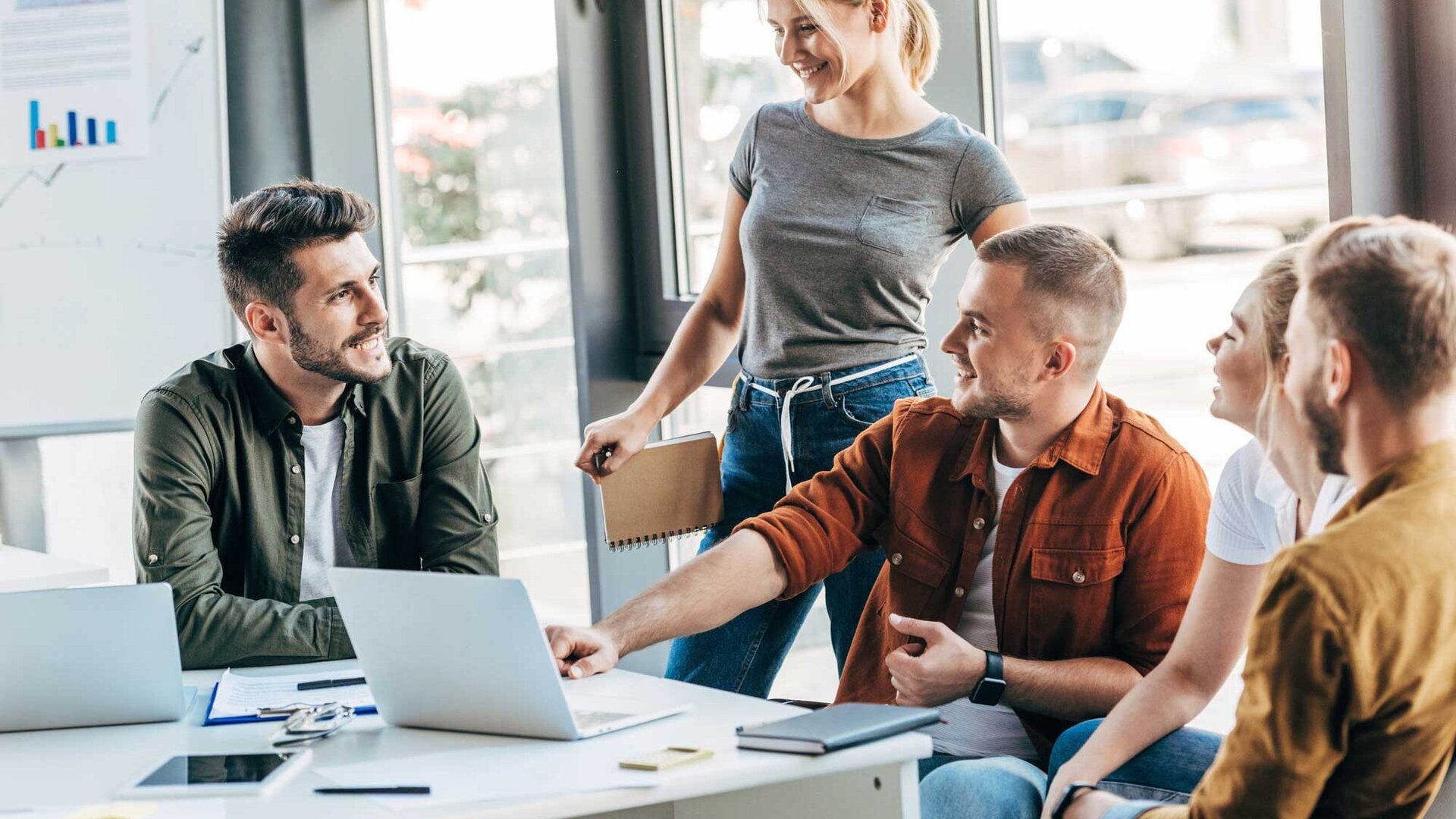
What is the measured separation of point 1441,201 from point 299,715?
1515 millimetres

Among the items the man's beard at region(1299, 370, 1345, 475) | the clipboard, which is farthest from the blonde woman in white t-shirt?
the clipboard

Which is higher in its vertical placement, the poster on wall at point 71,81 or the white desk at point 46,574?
the poster on wall at point 71,81

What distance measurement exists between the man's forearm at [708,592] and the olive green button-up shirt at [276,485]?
0.39 meters

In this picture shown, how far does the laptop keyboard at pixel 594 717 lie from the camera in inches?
59.7

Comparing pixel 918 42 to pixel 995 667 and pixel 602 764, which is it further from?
pixel 602 764

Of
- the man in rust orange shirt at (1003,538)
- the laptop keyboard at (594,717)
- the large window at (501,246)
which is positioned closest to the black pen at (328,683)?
the man in rust orange shirt at (1003,538)

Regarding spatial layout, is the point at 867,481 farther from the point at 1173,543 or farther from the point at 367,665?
the point at 367,665

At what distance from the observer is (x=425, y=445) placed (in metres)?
2.32

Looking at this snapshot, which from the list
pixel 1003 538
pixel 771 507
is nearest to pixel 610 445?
A: pixel 771 507

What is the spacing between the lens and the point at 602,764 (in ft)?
4.58

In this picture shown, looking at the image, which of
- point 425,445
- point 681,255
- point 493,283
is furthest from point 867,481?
point 493,283

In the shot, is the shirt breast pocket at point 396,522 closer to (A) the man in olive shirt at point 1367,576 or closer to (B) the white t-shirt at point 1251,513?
(B) the white t-shirt at point 1251,513

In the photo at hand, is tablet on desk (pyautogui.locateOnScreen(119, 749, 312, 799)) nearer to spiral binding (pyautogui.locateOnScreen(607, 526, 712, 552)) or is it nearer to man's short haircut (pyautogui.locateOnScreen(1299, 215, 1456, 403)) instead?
spiral binding (pyautogui.locateOnScreen(607, 526, 712, 552))

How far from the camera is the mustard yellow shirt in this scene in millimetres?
1133
